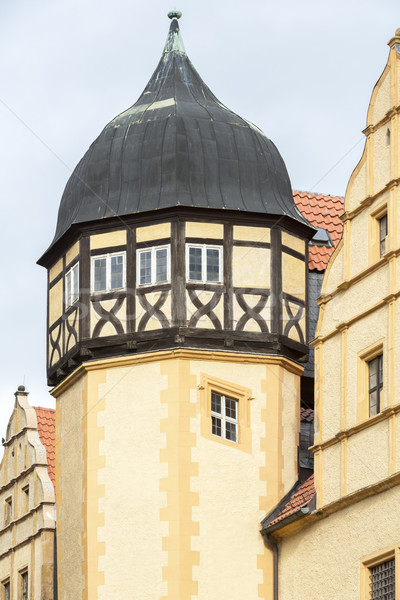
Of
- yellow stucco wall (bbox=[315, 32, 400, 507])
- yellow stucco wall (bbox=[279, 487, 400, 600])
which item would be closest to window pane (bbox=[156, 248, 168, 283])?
yellow stucco wall (bbox=[315, 32, 400, 507])

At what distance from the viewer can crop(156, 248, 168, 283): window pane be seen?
108 ft

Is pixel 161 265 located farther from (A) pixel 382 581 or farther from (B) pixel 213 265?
(A) pixel 382 581

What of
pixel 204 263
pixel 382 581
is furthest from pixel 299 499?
pixel 204 263

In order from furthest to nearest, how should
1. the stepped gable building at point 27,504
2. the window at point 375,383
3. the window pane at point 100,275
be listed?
1. the stepped gable building at point 27,504
2. the window pane at point 100,275
3. the window at point 375,383

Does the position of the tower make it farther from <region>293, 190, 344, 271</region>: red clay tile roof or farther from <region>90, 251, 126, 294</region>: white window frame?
<region>293, 190, 344, 271</region>: red clay tile roof

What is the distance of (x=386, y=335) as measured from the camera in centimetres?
2917

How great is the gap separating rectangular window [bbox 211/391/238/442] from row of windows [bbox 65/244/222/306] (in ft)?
6.50

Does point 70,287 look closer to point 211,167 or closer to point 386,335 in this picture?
point 211,167

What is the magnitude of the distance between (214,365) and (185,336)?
72cm

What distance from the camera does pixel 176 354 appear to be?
32.5 meters

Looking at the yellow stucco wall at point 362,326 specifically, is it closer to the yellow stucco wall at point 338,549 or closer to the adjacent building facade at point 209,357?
the adjacent building facade at point 209,357

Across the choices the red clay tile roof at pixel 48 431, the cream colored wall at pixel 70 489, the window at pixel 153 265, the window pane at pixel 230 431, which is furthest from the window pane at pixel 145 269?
the red clay tile roof at pixel 48 431

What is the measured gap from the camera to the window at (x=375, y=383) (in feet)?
96.2

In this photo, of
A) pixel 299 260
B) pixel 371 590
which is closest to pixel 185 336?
pixel 299 260
